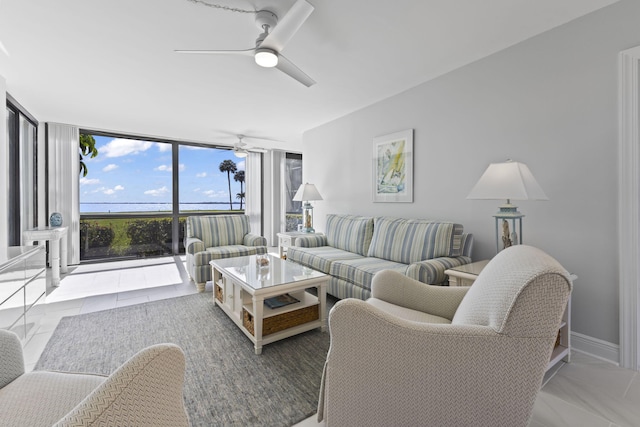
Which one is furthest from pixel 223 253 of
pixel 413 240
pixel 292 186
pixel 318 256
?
pixel 292 186

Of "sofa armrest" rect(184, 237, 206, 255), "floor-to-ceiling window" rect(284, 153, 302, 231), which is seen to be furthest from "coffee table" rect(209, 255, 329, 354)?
"floor-to-ceiling window" rect(284, 153, 302, 231)

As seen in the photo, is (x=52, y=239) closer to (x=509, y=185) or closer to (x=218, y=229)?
(x=218, y=229)

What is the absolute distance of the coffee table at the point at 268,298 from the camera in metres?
2.12

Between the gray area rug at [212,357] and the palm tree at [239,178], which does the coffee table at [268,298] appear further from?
the palm tree at [239,178]

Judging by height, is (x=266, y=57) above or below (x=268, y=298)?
above

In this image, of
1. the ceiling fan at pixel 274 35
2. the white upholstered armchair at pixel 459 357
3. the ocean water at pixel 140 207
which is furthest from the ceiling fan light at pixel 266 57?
the ocean water at pixel 140 207

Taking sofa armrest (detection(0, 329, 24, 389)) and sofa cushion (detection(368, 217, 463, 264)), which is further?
sofa cushion (detection(368, 217, 463, 264))

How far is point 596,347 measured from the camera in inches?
79.6

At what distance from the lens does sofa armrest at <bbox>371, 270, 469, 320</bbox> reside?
166cm

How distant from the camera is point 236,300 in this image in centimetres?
246

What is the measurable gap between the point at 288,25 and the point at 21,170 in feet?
14.4

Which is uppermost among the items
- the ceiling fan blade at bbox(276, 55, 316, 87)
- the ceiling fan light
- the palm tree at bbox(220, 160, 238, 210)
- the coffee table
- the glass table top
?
the ceiling fan blade at bbox(276, 55, 316, 87)

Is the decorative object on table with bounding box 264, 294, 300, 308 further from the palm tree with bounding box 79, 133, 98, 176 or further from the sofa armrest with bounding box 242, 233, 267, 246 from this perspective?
the palm tree with bounding box 79, 133, 98, 176

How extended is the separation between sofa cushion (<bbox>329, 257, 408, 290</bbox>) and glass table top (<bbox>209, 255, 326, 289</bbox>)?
0.36m
